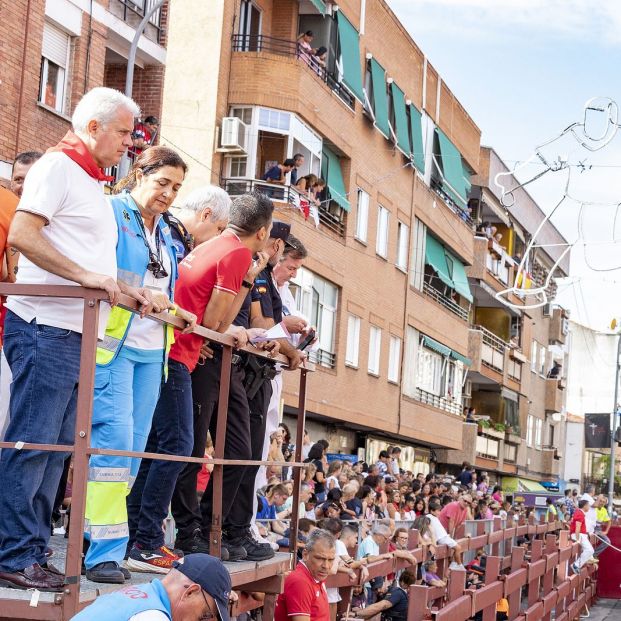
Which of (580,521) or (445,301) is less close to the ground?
(445,301)

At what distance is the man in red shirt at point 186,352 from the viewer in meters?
6.83

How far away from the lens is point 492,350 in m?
49.9

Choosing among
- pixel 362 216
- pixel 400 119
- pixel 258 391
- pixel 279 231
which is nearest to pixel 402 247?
pixel 400 119

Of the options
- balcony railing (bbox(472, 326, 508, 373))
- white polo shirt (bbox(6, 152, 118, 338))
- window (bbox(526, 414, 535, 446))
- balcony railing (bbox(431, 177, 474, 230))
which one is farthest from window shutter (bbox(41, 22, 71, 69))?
window (bbox(526, 414, 535, 446))

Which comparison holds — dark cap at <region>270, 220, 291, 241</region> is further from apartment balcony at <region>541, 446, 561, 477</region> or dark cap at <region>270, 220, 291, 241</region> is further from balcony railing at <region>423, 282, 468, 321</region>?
apartment balcony at <region>541, 446, 561, 477</region>

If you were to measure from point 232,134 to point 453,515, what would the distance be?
9455mm

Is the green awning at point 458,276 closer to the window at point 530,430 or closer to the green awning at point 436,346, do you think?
the green awning at point 436,346

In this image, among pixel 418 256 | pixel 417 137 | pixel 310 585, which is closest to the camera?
pixel 310 585

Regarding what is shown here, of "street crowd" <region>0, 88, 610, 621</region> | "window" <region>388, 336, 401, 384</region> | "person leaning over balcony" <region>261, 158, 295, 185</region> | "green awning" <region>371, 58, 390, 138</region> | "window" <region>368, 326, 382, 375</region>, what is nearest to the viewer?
"street crowd" <region>0, 88, 610, 621</region>

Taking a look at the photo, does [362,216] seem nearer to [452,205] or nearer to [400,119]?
[400,119]

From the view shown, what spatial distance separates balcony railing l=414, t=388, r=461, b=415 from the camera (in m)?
39.0

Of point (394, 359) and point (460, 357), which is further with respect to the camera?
point (460, 357)

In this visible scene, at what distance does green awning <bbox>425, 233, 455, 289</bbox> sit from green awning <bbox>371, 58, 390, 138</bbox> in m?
6.31

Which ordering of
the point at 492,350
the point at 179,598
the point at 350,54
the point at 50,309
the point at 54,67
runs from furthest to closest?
the point at 492,350 < the point at 350,54 < the point at 54,67 < the point at 50,309 < the point at 179,598
